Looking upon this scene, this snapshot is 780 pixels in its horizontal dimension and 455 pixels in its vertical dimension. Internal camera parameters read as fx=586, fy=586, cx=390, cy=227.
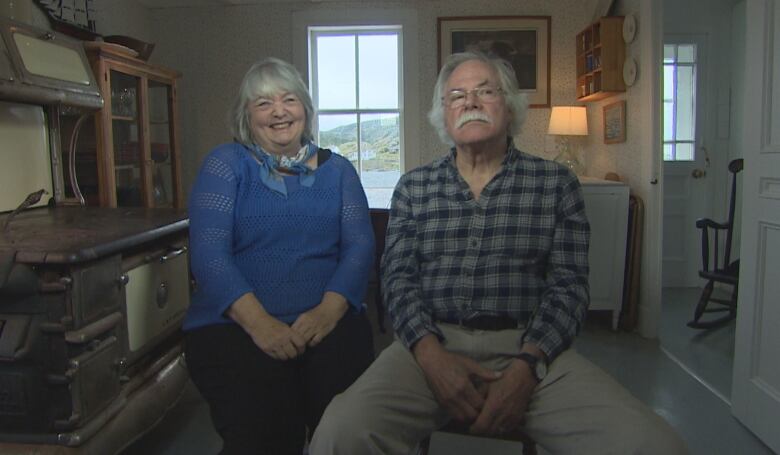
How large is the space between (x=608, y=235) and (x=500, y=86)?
2082 millimetres

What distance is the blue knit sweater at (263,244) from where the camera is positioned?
150cm

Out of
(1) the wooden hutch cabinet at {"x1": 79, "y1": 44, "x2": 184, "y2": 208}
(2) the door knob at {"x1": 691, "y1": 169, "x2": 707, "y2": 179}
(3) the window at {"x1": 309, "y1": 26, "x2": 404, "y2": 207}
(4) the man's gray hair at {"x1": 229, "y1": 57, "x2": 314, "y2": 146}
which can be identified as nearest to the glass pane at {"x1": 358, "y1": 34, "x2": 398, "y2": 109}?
(3) the window at {"x1": 309, "y1": 26, "x2": 404, "y2": 207}

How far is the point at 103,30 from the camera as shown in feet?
12.6

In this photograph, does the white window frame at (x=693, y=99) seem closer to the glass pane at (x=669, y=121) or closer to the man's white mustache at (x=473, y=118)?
the glass pane at (x=669, y=121)

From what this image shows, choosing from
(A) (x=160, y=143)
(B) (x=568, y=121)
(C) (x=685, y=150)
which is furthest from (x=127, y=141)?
(C) (x=685, y=150)

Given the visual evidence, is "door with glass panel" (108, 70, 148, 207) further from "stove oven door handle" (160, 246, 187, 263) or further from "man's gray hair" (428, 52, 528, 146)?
"man's gray hair" (428, 52, 528, 146)

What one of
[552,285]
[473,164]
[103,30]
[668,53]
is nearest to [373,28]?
[103,30]

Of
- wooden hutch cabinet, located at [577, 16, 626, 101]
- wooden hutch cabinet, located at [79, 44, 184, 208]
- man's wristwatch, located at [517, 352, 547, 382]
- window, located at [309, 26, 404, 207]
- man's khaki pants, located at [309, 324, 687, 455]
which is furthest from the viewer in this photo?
window, located at [309, 26, 404, 207]

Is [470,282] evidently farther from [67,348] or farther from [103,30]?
[103,30]

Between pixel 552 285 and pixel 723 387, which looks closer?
pixel 552 285

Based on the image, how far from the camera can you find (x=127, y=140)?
3400mm

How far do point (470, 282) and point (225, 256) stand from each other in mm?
628

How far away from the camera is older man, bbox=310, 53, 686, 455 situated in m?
1.19

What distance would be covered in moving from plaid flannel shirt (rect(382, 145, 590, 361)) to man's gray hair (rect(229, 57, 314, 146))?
0.48 m
